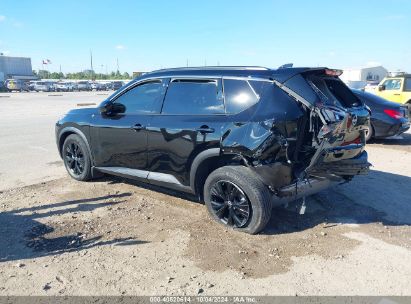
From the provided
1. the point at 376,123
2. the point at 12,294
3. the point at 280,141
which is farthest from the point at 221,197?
the point at 376,123

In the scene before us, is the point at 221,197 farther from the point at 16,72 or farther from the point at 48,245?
the point at 16,72

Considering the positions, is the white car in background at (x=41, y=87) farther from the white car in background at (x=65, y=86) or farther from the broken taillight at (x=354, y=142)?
the broken taillight at (x=354, y=142)

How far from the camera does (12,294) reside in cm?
320

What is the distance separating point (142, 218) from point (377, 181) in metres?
3.98

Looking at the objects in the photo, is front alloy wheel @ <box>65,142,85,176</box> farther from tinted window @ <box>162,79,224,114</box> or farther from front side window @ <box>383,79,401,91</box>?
front side window @ <box>383,79,401,91</box>

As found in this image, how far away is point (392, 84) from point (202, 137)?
12.4 meters

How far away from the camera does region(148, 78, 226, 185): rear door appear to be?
14.6ft

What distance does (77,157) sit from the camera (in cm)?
634

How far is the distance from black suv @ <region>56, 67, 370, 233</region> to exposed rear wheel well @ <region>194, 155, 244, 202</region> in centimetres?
1

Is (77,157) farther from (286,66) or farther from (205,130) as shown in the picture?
(286,66)

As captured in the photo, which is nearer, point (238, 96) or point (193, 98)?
point (238, 96)

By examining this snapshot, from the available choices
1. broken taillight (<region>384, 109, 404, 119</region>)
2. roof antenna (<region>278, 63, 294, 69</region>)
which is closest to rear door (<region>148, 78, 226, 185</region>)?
roof antenna (<region>278, 63, 294, 69</region>)

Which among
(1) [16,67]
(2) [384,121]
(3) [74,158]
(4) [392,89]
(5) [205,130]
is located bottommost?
(3) [74,158]

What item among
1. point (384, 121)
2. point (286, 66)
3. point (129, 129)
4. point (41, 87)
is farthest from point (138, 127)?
point (41, 87)
